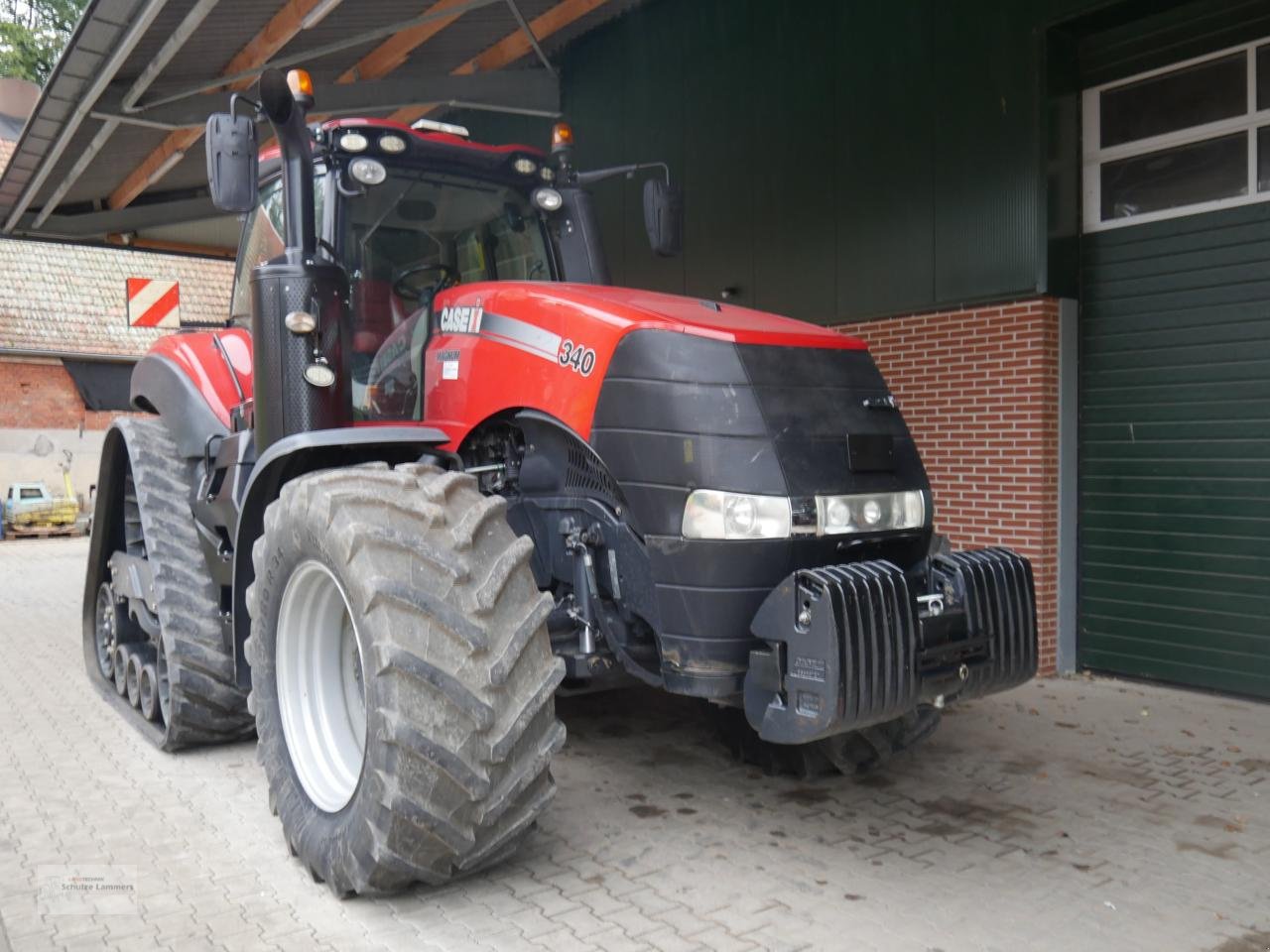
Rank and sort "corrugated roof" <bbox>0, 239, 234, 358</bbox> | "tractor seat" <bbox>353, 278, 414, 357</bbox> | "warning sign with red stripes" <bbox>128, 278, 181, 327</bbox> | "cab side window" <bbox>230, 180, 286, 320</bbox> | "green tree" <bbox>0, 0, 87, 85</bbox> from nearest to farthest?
"tractor seat" <bbox>353, 278, 414, 357</bbox>, "cab side window" <bbox>230, 180, 286, 320</bbox>, "warning sign with red stripes" <bbox>128, 278, 181, 327</bbox>, "corrugated roof" <bbox>0, 239, 234, 358</bbox>, "green tree" <bbox>0, 0, 87, 85</bbox>

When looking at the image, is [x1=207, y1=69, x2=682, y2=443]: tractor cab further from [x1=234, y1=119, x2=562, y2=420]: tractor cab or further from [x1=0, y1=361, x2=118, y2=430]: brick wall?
[x1=0, y1=361, x2=118, y2=430]: brick wall

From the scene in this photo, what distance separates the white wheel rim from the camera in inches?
153

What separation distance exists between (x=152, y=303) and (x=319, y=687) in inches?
201

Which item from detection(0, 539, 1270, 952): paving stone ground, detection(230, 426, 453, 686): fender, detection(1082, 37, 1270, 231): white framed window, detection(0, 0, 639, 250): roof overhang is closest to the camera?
detection(0, 539, 1270, 952): paving stone ground

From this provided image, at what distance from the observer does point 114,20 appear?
6.85 metres

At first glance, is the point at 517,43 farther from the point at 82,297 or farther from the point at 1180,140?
the point at 82,297

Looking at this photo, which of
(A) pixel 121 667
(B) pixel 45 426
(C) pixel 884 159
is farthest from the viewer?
(B) pixel 45 426

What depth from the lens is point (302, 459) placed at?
411cm

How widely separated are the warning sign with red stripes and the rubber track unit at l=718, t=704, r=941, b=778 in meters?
5.46

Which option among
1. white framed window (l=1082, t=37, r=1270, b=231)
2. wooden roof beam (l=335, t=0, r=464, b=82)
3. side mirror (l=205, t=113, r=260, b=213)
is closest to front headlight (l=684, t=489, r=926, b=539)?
side mirror (l=205, t=113, r=260, b=213)

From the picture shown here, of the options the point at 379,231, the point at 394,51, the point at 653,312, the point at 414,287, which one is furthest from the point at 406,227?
the point at 394,51

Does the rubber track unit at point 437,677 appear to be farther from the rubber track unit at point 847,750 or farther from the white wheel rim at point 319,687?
the rubber track unit at point 847,750

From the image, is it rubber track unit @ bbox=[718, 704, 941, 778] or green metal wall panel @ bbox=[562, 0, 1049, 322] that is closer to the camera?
rubber track unit @ bbox=[718, 704, 941, 778]

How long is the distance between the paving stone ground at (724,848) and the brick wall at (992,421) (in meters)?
1.58
